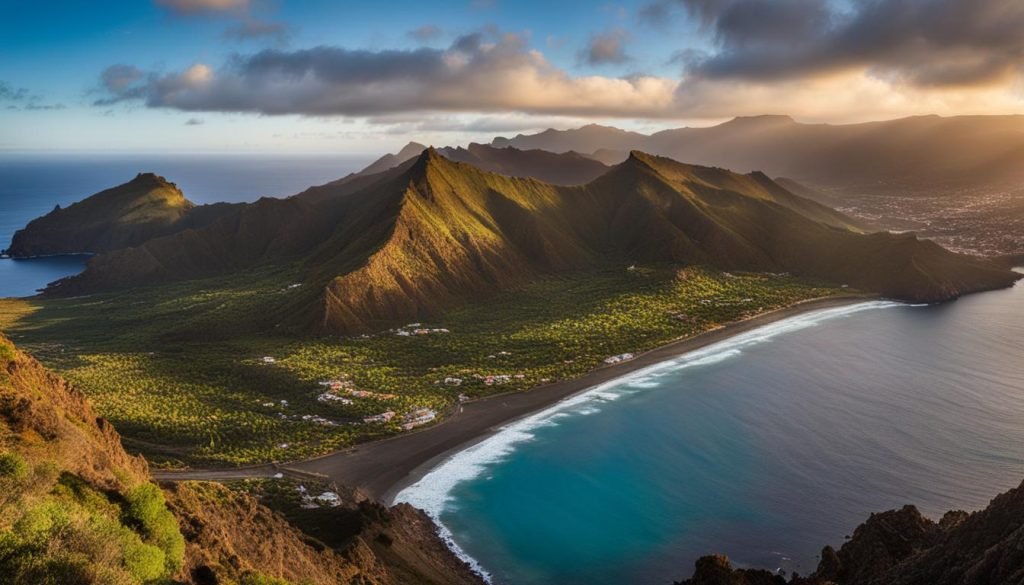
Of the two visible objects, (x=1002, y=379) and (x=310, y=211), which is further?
(x=310, y=211)

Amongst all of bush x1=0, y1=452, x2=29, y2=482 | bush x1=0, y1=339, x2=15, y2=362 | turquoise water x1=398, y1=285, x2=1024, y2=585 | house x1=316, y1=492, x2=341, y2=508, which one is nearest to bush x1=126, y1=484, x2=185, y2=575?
bush x1=0, y1=452, x2=29, y2=482

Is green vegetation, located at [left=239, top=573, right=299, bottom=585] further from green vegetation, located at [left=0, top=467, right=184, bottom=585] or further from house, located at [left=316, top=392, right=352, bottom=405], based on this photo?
house, located at [left=316, top=392, right=352, bottom=405]

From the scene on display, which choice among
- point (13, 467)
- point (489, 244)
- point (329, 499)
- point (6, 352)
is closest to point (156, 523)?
point (13, 467)

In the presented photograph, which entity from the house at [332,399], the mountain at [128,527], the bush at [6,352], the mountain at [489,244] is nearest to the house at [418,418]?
the house at [332,399]

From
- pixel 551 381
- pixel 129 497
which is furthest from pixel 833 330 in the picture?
pixel 129 497

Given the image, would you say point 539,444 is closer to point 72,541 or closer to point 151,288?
point 72,541

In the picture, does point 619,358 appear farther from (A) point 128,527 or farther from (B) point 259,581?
(A) point 128,527
